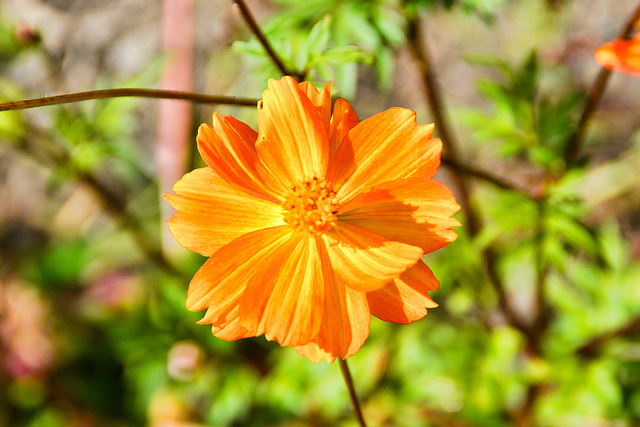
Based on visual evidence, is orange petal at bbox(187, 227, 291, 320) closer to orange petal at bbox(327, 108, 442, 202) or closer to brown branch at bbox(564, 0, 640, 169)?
orange petal at bbox(327, 108, 442, 202)

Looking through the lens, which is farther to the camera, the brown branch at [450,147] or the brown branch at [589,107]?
the brown branch at [450,147]

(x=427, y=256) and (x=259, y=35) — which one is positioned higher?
(x=259, y=35)

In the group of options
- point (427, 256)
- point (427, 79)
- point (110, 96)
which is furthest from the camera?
point (427, 256)

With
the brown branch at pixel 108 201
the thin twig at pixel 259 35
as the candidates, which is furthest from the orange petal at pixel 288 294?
the brown branch at pixel 108 201

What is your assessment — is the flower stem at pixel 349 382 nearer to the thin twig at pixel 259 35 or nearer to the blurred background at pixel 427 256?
the thin twig at pixel 259 35

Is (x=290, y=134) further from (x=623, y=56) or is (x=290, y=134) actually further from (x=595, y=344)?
(x=595, y=344)

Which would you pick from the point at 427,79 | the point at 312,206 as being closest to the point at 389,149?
the point at 312,206

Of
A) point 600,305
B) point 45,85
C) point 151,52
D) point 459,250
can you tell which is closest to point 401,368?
point 459,250

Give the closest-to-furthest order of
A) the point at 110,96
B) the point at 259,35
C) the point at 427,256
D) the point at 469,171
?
the point at 110,96 < the point at 259,35 < the point at 469,171 < the point at 427,256
